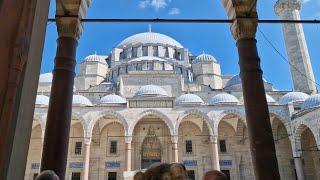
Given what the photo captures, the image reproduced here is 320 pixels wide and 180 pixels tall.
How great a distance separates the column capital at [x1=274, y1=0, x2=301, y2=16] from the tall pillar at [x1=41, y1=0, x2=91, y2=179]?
21.3 m

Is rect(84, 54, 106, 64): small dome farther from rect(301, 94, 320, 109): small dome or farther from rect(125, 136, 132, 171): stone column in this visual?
rect(301, 94, 320, 109): small dome

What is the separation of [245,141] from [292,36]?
8318 mm

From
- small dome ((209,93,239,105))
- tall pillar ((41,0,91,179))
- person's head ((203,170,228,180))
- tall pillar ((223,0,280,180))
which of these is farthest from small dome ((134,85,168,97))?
person's head ((203,170,228,180))

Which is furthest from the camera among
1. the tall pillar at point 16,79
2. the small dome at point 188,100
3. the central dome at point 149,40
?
the central dome at point 149,40

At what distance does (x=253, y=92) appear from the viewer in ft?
11.9

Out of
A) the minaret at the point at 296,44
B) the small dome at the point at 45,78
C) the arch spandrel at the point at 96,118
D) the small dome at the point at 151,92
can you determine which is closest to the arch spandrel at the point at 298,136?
the minaret at the point at 296,44

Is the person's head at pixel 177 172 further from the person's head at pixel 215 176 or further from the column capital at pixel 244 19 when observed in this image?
the column capital at pixel 244 19

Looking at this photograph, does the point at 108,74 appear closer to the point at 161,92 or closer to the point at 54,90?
the point at 161,92

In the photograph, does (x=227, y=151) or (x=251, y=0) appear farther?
(x=227, y=151)

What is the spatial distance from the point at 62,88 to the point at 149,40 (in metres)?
30.1

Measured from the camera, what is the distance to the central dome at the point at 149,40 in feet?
109

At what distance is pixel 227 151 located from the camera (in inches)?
822

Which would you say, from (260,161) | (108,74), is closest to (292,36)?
(108,74)

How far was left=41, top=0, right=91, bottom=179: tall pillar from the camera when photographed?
10.6 ft
